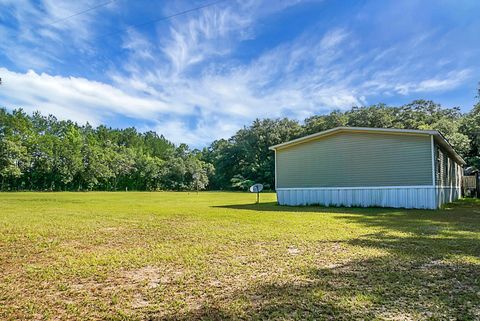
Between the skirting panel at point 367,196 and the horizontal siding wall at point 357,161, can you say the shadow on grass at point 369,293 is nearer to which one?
the skirting panel at point 367,196

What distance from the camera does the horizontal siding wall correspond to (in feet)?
46.5

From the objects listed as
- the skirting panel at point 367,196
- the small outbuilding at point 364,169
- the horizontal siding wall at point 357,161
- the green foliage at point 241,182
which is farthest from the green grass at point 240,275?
the green foliage at point 241,182

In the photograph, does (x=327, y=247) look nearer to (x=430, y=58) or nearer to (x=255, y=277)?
(x=255, y=277)

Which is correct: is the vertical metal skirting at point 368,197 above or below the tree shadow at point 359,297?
above

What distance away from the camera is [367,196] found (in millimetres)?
15469

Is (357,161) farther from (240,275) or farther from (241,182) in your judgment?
(241,182)

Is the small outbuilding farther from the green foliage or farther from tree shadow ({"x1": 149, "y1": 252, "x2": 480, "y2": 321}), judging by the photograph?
the green foliage

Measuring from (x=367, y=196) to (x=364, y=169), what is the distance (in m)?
1.30

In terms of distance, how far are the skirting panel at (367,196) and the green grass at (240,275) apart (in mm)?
6911

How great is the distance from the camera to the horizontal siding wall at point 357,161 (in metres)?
14.2

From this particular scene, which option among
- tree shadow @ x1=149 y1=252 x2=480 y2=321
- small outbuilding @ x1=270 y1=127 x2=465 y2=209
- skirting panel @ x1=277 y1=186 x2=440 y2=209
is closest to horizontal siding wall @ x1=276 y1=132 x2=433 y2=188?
small outbuilding @ x1=270 y1=127 x2=465 y2=209

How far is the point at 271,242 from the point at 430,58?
18.8m

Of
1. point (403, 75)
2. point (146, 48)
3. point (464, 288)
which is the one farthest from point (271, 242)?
point (403, 75)

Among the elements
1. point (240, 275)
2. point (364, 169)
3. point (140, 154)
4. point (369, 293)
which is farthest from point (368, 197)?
point (140, 154)
